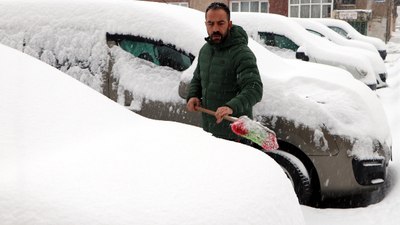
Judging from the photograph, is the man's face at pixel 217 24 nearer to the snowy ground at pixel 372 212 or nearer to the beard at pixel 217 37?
the beard at pixel 217 37

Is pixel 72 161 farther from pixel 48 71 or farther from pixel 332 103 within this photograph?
pixel 332 103

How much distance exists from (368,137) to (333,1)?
2867 centimetres

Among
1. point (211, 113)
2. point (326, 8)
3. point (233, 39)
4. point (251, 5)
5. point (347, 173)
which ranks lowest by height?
point (347, 173)

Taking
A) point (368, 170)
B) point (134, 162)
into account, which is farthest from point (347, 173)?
point (134, 162)

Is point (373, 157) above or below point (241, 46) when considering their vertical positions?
below

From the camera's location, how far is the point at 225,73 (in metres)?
3.29

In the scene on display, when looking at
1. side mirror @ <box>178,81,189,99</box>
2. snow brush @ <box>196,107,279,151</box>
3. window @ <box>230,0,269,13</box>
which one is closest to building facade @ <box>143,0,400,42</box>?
window @ <box>230,0,269,13</box>

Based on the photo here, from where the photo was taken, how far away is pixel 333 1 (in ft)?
101

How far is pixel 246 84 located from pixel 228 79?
0.17 metres

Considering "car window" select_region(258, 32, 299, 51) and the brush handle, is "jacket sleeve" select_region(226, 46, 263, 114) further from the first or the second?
"car window" select_region(258, 32, 299, 51)

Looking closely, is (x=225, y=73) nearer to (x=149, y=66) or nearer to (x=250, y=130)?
(x=250, y=130)

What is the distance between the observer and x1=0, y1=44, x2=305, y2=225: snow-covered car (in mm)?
1546

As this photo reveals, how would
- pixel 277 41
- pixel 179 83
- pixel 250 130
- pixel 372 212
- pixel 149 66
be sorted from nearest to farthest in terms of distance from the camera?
pixel 250 130
pixel 372 212
pixel 179 83
pixel 149 66
pixel 277 41

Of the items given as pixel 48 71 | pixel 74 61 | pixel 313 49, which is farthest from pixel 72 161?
pixel 313 49
